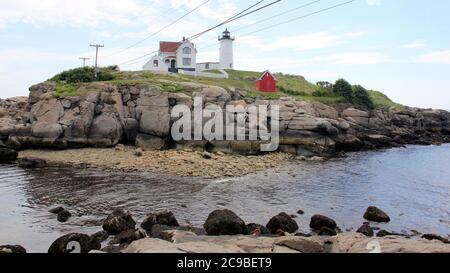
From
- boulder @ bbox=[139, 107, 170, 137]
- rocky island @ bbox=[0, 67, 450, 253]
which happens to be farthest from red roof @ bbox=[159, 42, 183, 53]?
boulder @ bbox=[139, 107, 170, 137]

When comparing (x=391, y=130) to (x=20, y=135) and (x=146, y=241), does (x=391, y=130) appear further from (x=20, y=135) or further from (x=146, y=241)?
(x=146, y=241)

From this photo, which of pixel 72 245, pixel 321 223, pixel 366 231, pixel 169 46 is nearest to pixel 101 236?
pixel 72 245

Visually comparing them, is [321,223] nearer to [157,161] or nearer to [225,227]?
[225,227]

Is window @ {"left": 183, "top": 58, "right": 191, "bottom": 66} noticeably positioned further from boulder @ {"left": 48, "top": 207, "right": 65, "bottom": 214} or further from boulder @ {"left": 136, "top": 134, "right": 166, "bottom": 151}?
boulder @ {"left": 48, "top": 207, "right": 65, "bottom": 214}

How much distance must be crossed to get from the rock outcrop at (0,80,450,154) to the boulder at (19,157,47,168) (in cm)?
538

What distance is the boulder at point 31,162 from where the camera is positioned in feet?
122

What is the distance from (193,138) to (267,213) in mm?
23138

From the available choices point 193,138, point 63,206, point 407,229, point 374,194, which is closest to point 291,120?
point 193,138

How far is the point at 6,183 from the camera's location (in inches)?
1189

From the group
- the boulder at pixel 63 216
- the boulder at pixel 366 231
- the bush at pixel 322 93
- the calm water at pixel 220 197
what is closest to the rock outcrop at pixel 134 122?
the calm water at pixel 220 197

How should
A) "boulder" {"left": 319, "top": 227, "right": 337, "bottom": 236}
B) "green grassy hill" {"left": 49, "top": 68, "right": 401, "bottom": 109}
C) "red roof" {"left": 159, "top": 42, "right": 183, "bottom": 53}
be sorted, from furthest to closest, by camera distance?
"red roof" {"left": 159, "top": 42, "right": 183, "bottom": 53} < "green grassy hill" {"left": 49, "top": 68, "right": 401, "bottom": 109} < "boulder" {"left": 319, "top": 227, "right": 337, "bottom": 236}

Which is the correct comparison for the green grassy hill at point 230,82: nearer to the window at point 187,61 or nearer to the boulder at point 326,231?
the window at point 187,61

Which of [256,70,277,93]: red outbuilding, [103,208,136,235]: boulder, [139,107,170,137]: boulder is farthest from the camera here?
[256,70,277,93]: red outbuilding

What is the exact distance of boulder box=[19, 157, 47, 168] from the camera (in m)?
37.1
